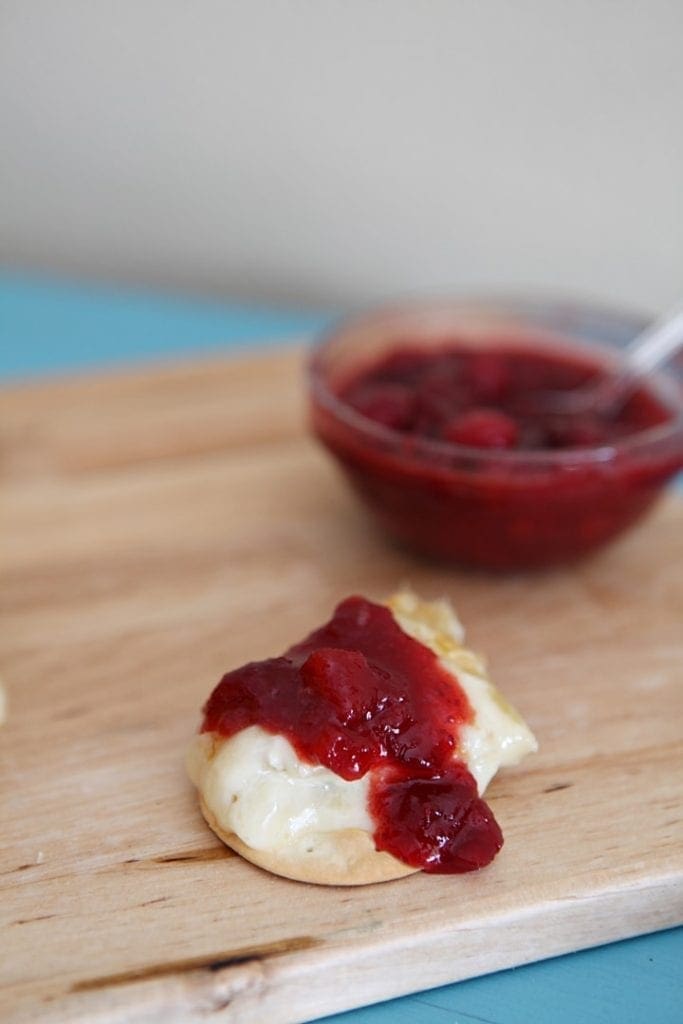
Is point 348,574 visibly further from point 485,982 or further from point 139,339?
point 139,339

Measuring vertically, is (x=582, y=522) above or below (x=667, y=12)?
below

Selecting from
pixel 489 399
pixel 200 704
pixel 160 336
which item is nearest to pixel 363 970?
pixel 200 704

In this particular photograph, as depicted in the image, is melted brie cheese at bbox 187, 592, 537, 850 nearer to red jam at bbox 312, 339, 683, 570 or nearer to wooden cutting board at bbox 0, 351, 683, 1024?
wooden cutting board at bbox 0, 351, 683, 1024

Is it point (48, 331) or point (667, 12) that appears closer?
point (667, 12)

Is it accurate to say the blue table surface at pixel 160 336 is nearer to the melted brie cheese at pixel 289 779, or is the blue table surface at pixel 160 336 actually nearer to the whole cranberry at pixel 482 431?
the melted brie cheese at pixel 289 779

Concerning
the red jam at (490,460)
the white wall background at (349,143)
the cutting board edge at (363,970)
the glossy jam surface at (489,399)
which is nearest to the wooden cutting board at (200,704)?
the cutting board edge at (363,970)

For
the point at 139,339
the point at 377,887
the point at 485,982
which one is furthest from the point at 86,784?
the point at 139,339

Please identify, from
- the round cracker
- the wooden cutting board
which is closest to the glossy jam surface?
the wooden cutting board

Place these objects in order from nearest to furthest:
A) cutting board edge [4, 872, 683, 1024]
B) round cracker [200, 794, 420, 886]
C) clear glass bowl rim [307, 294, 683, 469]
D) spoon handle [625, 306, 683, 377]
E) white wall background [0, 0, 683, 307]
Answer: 1. cutting board edge [4, 872, 683, 1024]
2. round cracker [200, 794, 420, 886]
3. clear glass bowl rim [307, 294, 683, 469]
4. spoon handle [625, 306, 683, 377]
5. white wall background [0, 0, 683, 307]
